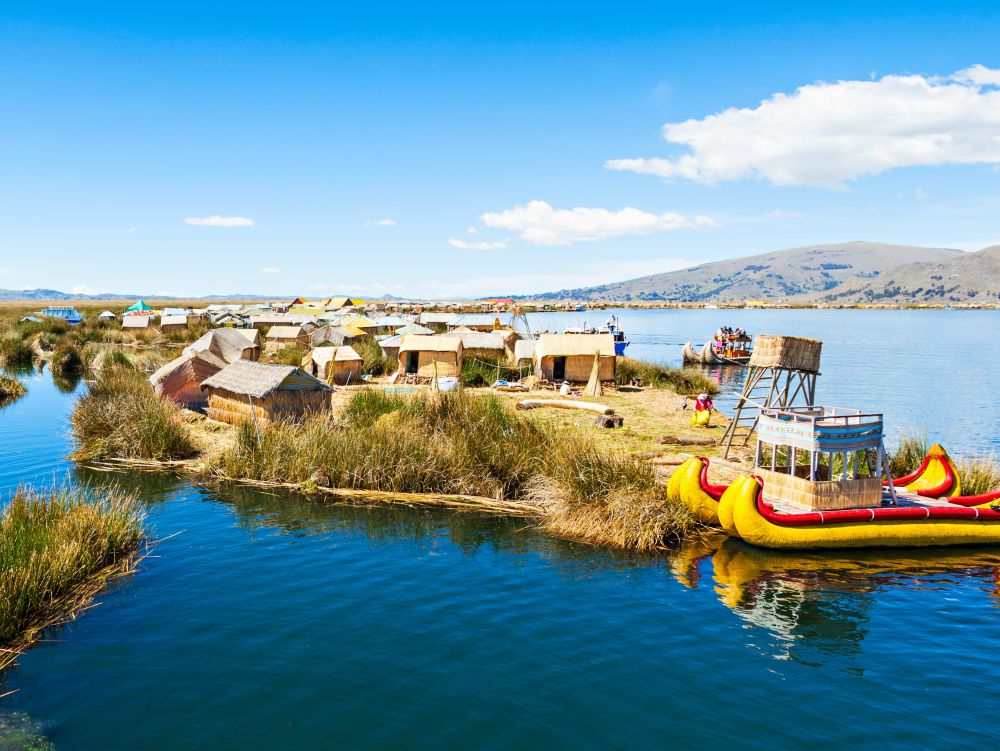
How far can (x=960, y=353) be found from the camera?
224 ft

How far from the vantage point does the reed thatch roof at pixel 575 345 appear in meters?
35.1

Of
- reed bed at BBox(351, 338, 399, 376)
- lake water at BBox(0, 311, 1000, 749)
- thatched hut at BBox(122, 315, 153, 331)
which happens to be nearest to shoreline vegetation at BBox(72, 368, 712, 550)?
lake water at BBox(0, 311, 1000, 749)

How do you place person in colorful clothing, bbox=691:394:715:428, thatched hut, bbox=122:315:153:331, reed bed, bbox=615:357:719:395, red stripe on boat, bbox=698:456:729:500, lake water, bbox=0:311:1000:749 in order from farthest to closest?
thatched hut, bbox=122:315:153:331, reed bed, bbox=615:357:719:395, person in colorful clothing, bbox=691:394:715:428, red stripe on boat, bbox=698:456:729:500, lake water, bbox=0:311:1000:749

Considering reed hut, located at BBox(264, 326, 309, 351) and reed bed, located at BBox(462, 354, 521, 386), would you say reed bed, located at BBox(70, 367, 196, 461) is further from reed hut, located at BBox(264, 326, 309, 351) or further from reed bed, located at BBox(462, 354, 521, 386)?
reed hut, located at BBox(264, 326, 309, 351)

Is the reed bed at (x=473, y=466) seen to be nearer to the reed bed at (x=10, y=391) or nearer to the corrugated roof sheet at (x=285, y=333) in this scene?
the reed bed at (x=10, y=391)

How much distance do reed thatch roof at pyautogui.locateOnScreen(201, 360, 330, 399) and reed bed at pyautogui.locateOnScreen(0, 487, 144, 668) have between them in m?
8.34

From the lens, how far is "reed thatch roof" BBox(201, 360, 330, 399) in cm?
2181

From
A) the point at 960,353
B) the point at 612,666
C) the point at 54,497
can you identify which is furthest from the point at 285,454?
the point at 960,353

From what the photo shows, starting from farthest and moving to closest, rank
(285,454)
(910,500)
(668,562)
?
(285,454)
(910,500)
(668,562)

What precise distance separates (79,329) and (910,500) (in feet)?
232

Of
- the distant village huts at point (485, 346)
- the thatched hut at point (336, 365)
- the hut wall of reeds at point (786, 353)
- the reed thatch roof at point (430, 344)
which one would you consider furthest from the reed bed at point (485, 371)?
the hut wall of reeds at point (786, 353)

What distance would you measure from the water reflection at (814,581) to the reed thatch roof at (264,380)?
1361 centimetres

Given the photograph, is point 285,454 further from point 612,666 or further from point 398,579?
point 612,666

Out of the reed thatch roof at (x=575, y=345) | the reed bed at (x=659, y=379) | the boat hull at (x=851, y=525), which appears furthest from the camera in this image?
the reed bed at (x=659, y=379)
